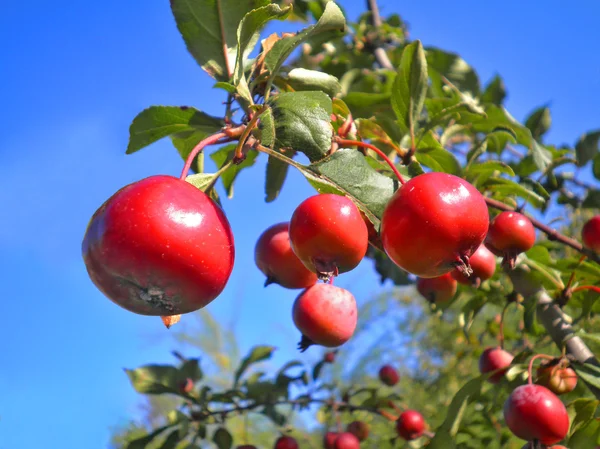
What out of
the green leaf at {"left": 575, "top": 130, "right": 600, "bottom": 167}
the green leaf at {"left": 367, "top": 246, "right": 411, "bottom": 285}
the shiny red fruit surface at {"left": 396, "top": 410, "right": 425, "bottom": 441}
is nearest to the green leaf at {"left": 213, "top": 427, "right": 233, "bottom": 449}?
the shiny red fruit surface at {"left": 396, "top": 410, "right": 425, "bottom": 441}

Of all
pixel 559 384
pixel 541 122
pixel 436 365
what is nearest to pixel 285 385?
pixel 559 384

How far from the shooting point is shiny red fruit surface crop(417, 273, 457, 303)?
1.89 meters

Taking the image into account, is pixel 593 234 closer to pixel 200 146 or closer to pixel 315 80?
pixel 315 80

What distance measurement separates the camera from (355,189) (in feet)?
3.47

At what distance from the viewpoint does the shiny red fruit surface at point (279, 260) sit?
1.29 meters

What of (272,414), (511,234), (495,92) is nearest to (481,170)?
(511,234)

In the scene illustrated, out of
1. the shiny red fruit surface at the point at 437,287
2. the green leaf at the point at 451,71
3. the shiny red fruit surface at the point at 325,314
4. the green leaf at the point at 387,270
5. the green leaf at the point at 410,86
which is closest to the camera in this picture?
the shiny red fruit surface at the point at 325,314

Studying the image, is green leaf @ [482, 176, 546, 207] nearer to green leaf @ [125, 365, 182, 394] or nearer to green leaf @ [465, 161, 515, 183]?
green leaf @ [465, 161, 515, 183]

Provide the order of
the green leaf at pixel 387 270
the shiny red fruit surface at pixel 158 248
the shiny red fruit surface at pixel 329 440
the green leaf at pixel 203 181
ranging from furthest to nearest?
the shiny red fruit surface at pixel 329 440, the green leaf at pixel 387 270, the green leaf at pixel 203 181, the shiny red fruit surface at pixel 158 248

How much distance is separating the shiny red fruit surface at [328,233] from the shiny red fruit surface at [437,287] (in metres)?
0.95

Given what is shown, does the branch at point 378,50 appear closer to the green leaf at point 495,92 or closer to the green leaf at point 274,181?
the green leaf at point 495,92

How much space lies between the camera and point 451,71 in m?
2.60

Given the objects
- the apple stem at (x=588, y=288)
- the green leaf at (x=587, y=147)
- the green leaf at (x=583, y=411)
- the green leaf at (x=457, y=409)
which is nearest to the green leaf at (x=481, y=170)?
the apple stem at (x=588, y=288)

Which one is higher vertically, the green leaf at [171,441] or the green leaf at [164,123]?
the green leaf at [164,123]
